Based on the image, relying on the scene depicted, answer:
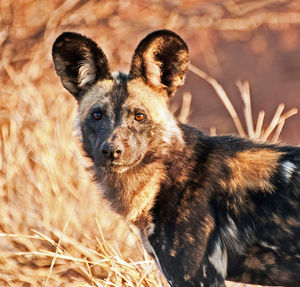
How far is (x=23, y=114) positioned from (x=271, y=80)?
528 centimetres

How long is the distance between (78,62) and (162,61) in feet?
1.26

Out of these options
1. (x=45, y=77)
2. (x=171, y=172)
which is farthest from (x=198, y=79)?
(x=171, y=172)

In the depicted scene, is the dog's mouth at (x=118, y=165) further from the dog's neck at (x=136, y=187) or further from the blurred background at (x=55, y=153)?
the blurred background at (x=55, y=153)

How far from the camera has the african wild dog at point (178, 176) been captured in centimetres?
233

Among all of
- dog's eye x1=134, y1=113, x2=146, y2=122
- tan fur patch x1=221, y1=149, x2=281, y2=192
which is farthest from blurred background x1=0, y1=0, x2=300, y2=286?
tan fur patch x1=221, y1=149, x2=281, y2=192

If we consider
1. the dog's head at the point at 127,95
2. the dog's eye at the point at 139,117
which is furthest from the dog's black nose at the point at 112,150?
the dog's eye at the point at 139,117

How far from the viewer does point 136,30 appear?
457 cm

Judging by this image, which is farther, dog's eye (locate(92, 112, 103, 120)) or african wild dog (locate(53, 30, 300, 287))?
dog's eye (locate(92, 112, 103, 120))

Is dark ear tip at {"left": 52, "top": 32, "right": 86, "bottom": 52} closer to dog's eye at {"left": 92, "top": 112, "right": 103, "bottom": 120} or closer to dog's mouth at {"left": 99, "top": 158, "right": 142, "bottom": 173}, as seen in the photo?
dog's eye at {"left": 92, "top": 112, "right": 103, "bottom": 120}

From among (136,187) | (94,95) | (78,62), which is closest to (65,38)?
(78,62)

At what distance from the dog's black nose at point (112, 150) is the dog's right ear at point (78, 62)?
40cm

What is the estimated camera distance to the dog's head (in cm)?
248

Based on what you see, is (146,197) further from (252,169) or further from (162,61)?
(162,61)

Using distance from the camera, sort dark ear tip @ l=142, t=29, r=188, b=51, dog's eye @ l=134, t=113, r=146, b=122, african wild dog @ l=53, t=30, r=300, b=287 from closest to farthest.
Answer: african wild dog @ l=53, t=30, r=300, b=287 → dark ear tip @ l=142, t=29, r=188, b=51 → dog's eye @ l=134, t=113, r=146, b=122
